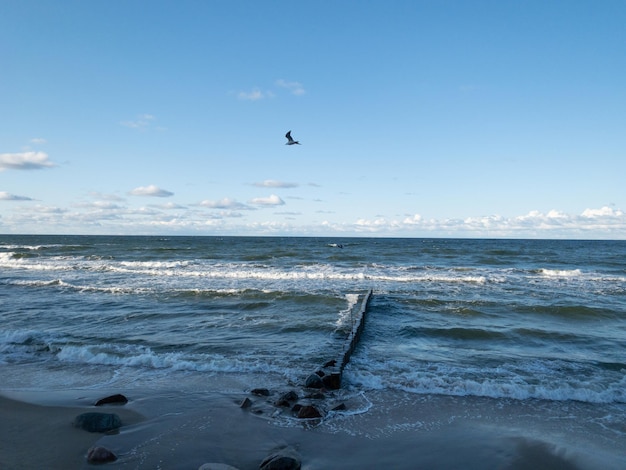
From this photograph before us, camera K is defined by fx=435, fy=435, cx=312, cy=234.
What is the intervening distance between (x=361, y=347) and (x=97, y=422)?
684 cm

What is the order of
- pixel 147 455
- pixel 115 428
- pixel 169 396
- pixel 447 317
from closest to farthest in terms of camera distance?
pixel 147 455 → pixel 115 428 → pixel 169 396 → pixel 447 317

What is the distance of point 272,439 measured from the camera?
6.25 meters

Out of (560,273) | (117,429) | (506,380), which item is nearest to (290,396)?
(117,429)

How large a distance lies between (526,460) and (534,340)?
25.0ft

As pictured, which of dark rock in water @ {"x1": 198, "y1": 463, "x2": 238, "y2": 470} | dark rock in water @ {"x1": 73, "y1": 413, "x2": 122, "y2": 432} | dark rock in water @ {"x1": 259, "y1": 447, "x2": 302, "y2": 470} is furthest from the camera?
dark rock in water @ {"x1": 73, "y1": 413, "x2": 122, "y2": 432}

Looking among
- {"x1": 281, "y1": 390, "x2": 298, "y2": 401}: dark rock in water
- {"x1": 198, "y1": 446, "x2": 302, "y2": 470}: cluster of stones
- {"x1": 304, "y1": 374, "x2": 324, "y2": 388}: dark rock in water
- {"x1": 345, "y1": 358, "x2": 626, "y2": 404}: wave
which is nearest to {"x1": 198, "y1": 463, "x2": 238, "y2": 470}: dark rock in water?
{"x1": 198, "y1": 446, "x2": 302, "y2": 470}: cluster of stones

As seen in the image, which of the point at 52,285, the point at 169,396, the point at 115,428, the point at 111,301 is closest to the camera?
the point at 115,428

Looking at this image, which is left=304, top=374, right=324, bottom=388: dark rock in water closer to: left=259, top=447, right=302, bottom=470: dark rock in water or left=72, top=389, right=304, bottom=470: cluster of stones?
left=72, top=389, right=304, bottom=470: cluster of stones

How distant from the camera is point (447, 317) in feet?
51.0

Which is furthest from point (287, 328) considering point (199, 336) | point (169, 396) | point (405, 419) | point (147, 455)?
point (147, 455)

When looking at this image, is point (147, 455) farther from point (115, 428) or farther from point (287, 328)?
point (287, 328)

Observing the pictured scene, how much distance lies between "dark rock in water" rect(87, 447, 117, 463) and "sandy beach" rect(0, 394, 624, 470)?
0.33ft

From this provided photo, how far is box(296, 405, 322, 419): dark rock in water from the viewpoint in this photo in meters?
6.96

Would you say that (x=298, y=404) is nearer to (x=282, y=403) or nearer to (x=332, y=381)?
(x=282, y=403)
